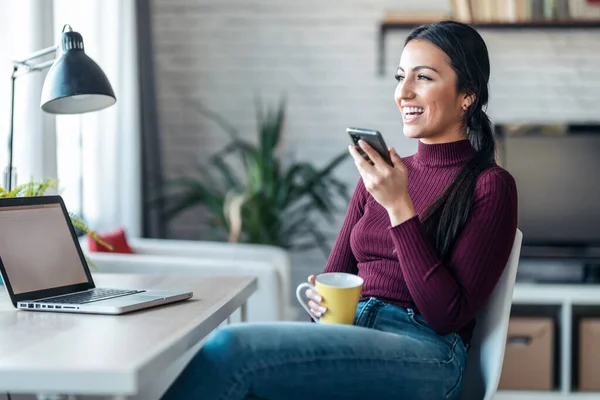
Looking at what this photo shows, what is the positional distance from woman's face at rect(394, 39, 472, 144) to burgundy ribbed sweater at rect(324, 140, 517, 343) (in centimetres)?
10

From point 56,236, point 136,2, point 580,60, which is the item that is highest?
point 136,2

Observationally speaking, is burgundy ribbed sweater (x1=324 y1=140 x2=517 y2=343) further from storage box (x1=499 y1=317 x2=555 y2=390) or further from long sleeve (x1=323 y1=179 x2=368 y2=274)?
storage box (x1=499 y1=317 x2=555 y2=390)

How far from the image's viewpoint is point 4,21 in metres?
2.36

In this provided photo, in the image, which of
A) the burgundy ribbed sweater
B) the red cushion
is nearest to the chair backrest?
the burgundy ribbed sweater

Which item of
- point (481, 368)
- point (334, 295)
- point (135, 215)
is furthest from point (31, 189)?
point (135, 215)

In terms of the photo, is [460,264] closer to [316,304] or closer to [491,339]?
[491,339]

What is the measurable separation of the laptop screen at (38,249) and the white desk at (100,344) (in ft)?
0.21

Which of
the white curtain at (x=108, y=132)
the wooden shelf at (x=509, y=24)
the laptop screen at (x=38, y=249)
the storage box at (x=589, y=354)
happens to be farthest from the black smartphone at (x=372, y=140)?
the wooden shelf at (x=509, y=24)

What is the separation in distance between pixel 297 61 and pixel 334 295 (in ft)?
8.92

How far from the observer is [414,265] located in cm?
148

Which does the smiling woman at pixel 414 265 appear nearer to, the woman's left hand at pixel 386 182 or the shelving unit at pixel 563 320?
the woman's left hand at pixel 386 182

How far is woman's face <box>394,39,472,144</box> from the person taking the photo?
167 centimetres

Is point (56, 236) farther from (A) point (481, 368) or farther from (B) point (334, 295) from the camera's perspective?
(A) point (481, 368)

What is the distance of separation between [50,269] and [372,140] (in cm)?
67
